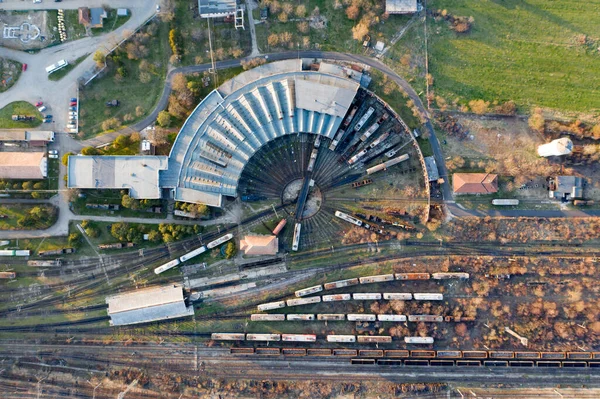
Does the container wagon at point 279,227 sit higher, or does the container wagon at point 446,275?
the container wagon at point 279,227

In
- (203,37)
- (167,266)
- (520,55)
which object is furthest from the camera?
(520,55)

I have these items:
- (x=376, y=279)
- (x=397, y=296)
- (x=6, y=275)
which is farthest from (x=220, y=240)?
(x=6, y=275)

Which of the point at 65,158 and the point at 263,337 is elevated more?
the point at 65,158

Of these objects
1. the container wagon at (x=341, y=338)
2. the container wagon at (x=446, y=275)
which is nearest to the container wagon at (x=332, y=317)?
the container wagon at (x=341, y=338)

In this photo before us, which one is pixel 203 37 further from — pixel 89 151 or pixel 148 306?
pixel 148 306

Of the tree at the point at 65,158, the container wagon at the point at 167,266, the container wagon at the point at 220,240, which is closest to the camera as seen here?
the tree at the point at 65,158

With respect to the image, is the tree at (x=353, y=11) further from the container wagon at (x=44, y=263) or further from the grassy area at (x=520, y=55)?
the container wagon at (x=44, y=263)

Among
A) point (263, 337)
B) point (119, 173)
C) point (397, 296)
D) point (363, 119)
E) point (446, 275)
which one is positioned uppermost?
point (363, 119)

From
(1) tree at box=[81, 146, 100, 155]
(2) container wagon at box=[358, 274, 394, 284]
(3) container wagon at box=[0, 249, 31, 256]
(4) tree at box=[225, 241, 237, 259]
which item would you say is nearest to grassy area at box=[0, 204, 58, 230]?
(3) container wagon at box=[0, 249, 31, 256]

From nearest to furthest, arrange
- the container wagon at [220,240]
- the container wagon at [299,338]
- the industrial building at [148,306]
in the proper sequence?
the industrial building at [148,306]
the container wagon at [299,338]
the container wagon at [220,240]
